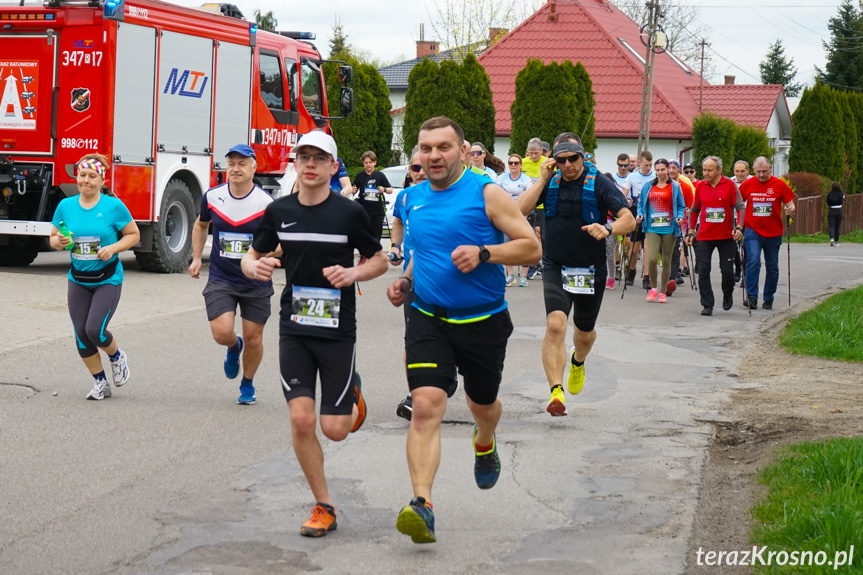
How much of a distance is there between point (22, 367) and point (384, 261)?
509 cm

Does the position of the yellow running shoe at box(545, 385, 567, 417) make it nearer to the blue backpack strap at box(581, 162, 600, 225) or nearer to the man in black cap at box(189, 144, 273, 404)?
the blue backpack strap at box(581, 162, 600, 225)

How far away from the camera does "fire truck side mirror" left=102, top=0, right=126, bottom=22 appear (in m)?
16.1

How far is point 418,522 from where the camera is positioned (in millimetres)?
5066

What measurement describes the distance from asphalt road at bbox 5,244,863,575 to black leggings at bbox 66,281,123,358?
434 mm

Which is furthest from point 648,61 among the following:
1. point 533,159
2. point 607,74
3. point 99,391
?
point 99,391

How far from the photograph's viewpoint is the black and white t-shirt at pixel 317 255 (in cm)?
567

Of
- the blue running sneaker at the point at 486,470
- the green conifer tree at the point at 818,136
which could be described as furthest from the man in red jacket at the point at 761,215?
the green conifer tree at the point at 818,136

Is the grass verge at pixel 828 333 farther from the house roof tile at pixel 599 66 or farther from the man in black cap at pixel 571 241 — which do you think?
the house roof tile at pixel 599 66

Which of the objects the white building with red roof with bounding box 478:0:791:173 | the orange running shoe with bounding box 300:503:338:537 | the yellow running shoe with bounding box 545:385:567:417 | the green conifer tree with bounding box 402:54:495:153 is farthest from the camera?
the white building with red roof with bounding box 478:0:791:173

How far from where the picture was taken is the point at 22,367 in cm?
987

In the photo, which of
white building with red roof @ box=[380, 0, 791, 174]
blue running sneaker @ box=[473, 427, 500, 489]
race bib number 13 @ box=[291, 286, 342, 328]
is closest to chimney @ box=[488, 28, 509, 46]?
white building with red roof @ box=[380, 0, 791, 174]

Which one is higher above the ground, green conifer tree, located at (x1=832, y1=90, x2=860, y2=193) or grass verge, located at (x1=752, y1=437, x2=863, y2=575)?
green conifer tree, located at (x1=832, y1=90, x2=860, y2=193)

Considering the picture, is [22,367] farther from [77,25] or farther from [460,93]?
[460,93]

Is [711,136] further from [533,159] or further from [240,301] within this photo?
[240,301]
